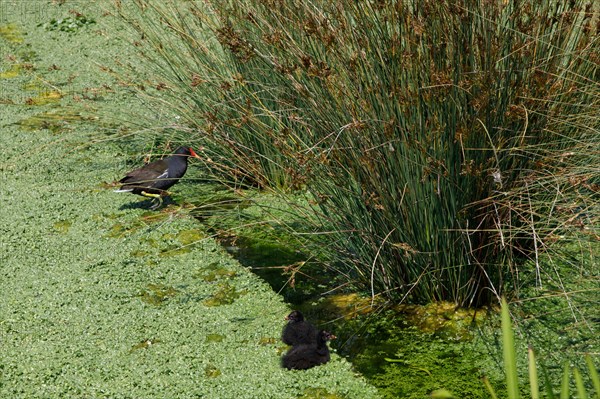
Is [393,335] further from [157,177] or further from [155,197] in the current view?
[155,197]

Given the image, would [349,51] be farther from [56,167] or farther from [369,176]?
[56,167]

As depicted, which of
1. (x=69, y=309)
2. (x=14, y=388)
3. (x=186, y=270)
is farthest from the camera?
(x=186, y=270)

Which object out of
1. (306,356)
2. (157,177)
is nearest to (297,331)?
(306,356)

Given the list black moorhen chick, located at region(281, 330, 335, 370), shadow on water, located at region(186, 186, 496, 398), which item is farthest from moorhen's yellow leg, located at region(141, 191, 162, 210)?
black moorhen chick, located at region(281, 330, 335, 370)

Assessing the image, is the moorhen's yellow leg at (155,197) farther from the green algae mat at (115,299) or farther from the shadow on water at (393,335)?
the shadow on water at (393,335)

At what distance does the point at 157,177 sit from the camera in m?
5.68

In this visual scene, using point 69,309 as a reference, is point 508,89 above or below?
above

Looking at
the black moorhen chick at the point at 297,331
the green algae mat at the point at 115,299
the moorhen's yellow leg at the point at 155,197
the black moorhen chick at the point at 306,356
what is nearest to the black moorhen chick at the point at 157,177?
the moorhen's yellow leg at the point at 155,197

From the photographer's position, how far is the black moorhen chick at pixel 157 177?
566cm

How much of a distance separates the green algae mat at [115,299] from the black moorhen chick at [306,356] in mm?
40

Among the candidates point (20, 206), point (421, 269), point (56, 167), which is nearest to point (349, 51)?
point (421, 269)

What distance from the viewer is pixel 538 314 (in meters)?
4.11

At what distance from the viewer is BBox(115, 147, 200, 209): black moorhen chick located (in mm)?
5660

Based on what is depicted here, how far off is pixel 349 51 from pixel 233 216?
2032mm
